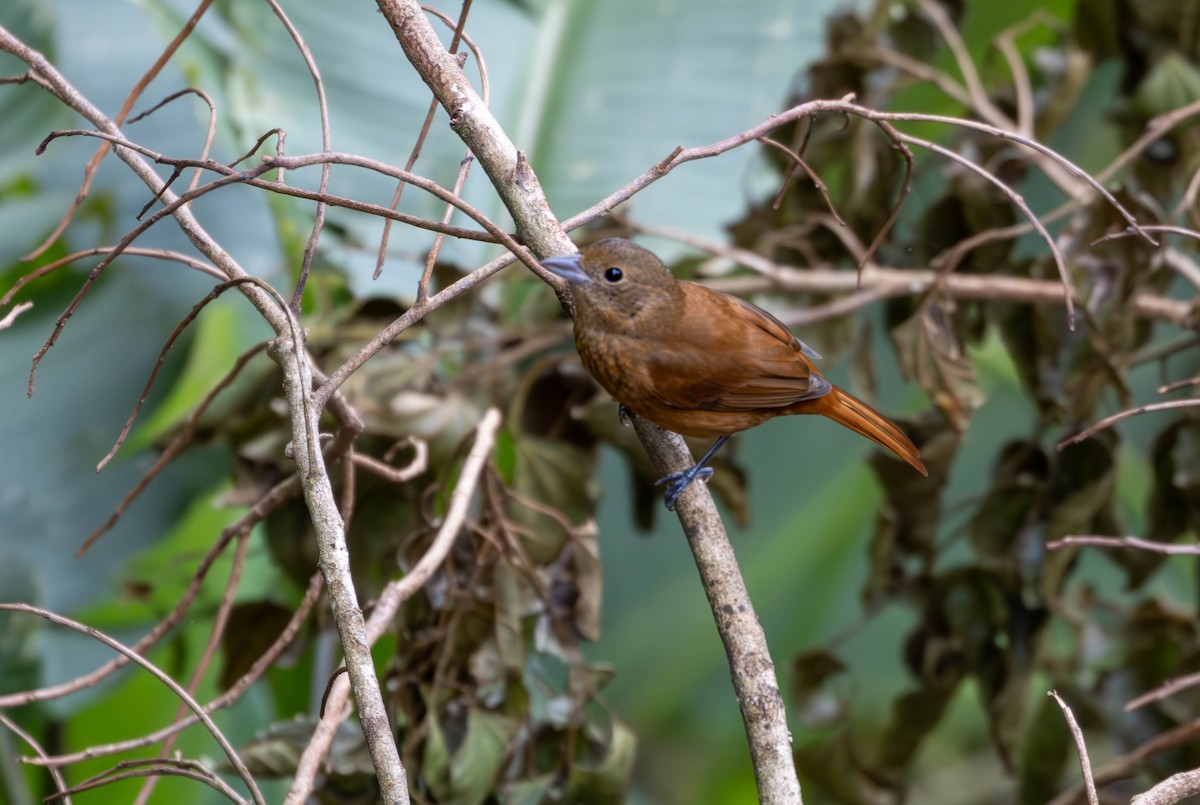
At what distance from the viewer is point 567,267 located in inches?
57.5

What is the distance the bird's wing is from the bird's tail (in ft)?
0.20

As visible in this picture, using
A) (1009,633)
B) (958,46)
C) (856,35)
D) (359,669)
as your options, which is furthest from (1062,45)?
(359,669)

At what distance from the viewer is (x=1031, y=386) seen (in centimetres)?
Result: 226

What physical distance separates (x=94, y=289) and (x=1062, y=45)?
7.91ft

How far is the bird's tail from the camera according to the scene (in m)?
1.96

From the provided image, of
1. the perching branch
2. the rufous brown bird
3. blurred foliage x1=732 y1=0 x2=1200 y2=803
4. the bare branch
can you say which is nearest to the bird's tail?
the rufous brown bird

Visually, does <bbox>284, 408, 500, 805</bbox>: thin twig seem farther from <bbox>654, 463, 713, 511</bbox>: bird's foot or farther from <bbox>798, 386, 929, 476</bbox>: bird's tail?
<bbox>798, 386, 929, 476</bbox>: bird's tail

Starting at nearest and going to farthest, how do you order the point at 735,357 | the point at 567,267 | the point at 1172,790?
1. the point at 1172,790
2. the point at 567,267
3. the point at 735,357

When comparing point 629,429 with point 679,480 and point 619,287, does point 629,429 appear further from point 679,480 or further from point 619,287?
point 679,480

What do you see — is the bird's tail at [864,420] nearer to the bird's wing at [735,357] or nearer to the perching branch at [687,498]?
the bird's wing at [735,357]

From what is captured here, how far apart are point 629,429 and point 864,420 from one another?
474 mm

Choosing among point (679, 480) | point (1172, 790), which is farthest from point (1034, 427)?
point (1172, 790)

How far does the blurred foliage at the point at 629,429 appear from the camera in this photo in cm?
193

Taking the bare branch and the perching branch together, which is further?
the perching branch
